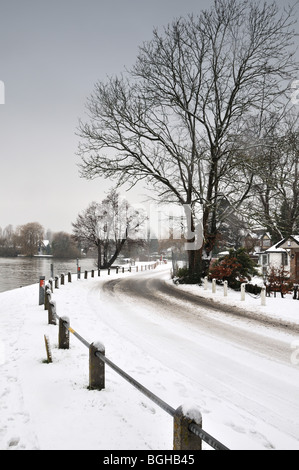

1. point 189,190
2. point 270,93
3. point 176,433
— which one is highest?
point 270,93

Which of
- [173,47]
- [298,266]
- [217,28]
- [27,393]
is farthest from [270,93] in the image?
[27,393]

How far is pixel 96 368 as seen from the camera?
4.24 meters

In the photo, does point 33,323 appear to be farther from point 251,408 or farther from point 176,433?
point 176,433

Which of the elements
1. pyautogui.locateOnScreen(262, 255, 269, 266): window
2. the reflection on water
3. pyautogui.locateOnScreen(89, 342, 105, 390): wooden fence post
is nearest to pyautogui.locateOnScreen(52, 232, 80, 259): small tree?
the reflection on water

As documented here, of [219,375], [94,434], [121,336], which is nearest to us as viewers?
[94,434]

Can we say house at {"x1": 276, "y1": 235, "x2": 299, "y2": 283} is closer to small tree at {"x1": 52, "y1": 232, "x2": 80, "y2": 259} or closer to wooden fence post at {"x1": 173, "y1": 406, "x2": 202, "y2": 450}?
wooden fence post at {"x1": 173, "y1": 406, "x2": 202, "y2": 450}

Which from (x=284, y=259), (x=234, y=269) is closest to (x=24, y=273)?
(x=234, y=269)

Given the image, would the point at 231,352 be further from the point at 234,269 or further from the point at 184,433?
the point at 234,269

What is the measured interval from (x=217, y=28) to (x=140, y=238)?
3581cm

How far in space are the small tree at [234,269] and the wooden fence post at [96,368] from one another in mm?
13502

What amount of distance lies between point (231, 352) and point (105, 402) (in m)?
3.34

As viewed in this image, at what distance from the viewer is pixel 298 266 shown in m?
26.0

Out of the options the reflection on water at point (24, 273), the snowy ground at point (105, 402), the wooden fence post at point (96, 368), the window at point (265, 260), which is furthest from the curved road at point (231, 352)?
the window at point (265, 260)

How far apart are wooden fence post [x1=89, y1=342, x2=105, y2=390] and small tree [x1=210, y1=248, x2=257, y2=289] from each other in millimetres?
13502
